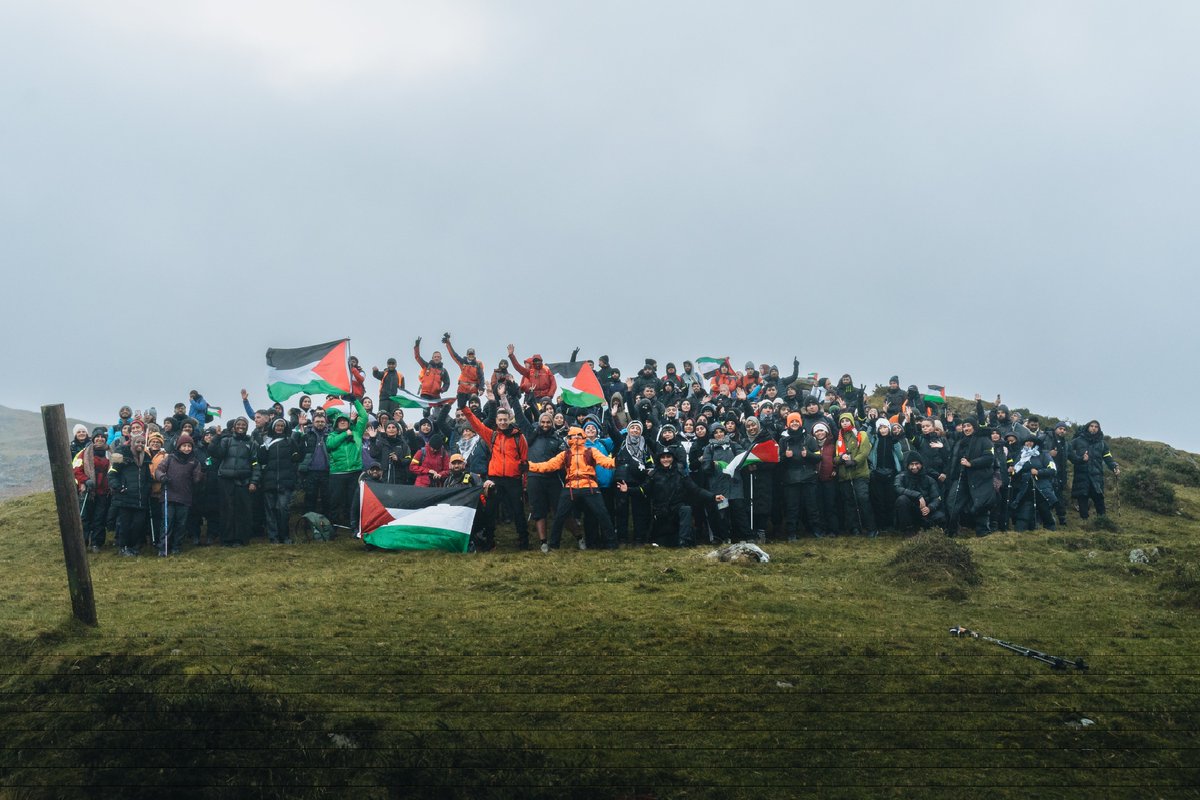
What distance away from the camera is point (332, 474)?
1894 cm

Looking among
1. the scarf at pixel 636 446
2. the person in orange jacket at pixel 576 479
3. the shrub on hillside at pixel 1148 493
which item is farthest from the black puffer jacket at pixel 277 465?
the shrub on hillside at pixel 1148 493

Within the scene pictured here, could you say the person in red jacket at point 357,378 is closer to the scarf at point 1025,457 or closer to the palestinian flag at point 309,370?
the palestinian flag at point 309,370

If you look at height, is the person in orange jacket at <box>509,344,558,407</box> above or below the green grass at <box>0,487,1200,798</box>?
above

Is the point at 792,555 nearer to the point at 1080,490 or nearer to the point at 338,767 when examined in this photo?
the point at 1080,490

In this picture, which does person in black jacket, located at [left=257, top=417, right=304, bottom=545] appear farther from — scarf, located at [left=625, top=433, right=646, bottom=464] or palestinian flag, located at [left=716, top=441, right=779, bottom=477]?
palestinian flag, located at [left=716, top=441, right=779, bottom=477]

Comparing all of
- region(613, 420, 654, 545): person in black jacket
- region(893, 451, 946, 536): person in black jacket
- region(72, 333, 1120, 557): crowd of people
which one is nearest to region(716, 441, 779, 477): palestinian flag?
region(72, 333, 1120, 557): crowd of people

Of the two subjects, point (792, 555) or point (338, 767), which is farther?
point (792, 555)

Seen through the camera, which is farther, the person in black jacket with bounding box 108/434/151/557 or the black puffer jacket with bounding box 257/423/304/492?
the black puffer jacket with bounding box 257/423/304/492

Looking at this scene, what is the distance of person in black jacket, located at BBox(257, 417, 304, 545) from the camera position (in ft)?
59.6

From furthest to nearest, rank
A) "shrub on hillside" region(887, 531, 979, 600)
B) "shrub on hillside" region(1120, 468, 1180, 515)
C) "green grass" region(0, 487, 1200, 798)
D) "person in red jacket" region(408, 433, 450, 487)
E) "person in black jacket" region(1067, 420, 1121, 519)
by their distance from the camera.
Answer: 1. "shrub on hillside" region(1120, 468, 1180, 515)
2. "person in black jacket" region(1067, 420, 1121, 519)
3. "person in red jacket" region(408, 433, 450, 487)
4. "shrub on hillside" region(887, 531, 979, 600)
5. "green grass" region(0, 487, 1200, 798)

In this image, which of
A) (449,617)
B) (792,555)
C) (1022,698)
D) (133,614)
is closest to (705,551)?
(792,555)

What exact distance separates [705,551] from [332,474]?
28.0 ft

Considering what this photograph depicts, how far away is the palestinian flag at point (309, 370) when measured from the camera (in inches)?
809

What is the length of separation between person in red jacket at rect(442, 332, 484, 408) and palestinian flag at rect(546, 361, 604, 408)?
193 centimetres
